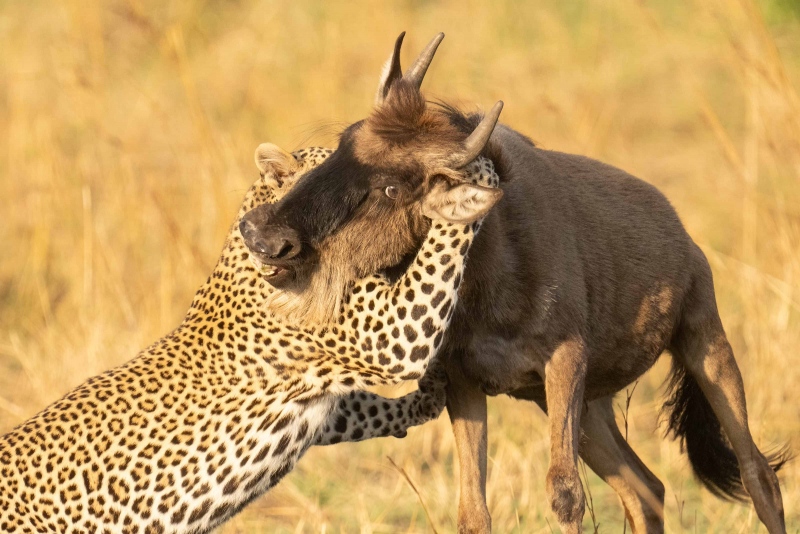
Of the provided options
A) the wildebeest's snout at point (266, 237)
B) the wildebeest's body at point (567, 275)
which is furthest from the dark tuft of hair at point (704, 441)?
the wildebeest's snout at point (266, 237)

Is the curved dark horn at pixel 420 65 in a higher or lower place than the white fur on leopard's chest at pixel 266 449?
higher

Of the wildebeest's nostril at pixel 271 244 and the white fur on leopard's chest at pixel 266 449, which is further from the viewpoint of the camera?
the white fur on leopard's chest at pixel 266 449

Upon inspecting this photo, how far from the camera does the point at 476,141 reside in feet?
13.9

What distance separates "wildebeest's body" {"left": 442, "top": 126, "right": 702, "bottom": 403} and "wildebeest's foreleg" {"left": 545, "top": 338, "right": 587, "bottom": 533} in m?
0.06

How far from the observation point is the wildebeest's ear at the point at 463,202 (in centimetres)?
412

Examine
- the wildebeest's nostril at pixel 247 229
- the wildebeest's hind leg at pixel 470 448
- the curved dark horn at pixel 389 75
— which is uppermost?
the curved dark horn at pixel 389 75

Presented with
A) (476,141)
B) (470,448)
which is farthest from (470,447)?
(476,141)

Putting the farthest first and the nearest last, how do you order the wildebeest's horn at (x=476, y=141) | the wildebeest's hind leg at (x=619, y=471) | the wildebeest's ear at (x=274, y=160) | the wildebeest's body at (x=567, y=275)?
the wildebeest's hind leg at (x=619, y=471) → the wildebeest's ear at (x=274, y=160) → the wildebeest's body at (x=567, y=275) → the wildebeest's horn at (x=476, y=141)

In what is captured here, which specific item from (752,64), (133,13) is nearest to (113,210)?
(133,13)

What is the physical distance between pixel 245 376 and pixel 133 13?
3.33 m

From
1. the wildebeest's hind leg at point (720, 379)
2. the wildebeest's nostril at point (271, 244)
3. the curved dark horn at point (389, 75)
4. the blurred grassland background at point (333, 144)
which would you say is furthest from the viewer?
the blurred grassland background at point (333, 144)

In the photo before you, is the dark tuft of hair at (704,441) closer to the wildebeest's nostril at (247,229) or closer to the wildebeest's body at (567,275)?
the wildebeest's body at (567,275)

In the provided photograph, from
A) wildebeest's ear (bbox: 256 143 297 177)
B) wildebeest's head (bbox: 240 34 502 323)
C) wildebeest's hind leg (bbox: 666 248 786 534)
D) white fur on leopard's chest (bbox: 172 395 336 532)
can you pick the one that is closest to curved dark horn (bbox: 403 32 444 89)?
wildebeest's head (bbox: 240 34 502 323)

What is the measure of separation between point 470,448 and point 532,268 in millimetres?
781
